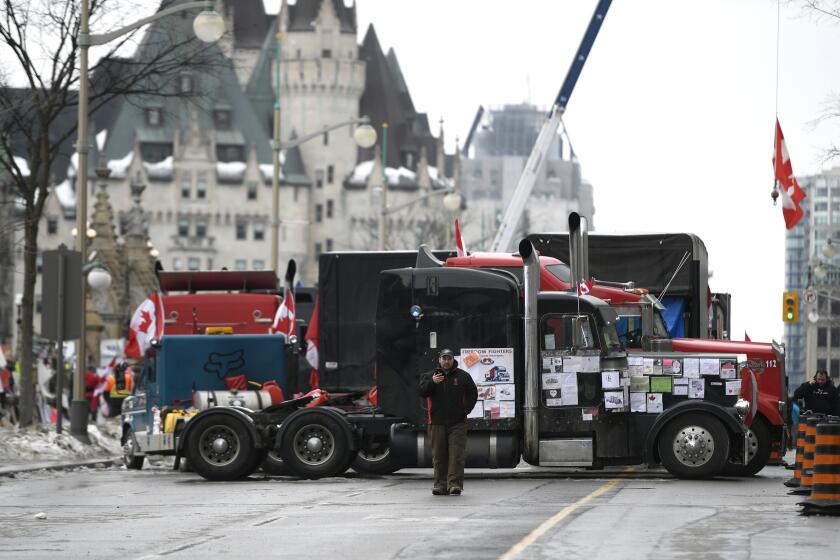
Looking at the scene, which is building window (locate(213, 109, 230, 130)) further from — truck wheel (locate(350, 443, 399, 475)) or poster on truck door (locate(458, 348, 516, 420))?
poster on truck door (locate(458, 348, 516, 420))

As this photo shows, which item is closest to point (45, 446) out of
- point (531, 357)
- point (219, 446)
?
point (219, 446)

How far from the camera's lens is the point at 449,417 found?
22062 millimetres

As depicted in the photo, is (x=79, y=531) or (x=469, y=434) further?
(x=469, y=434)

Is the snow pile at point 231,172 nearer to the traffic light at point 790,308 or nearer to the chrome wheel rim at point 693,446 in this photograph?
the traffic light at point 790,308

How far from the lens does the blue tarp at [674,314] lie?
29500mm

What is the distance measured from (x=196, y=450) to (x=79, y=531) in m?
8.80

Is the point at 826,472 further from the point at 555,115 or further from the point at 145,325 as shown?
the point at 555,115

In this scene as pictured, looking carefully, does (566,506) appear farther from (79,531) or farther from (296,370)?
(296,370)

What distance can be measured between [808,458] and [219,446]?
8.17 meters

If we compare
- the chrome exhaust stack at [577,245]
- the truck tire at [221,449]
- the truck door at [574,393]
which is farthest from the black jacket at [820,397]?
the truck tire at [221,449]

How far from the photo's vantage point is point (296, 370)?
30.3m

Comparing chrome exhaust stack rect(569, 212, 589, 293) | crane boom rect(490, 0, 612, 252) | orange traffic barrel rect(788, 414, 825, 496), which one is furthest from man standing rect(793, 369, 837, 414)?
crane boom rect(490, 0, 612, 252)

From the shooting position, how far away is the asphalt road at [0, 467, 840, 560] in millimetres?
15203

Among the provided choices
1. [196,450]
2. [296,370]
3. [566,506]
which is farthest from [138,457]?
[566,506]
